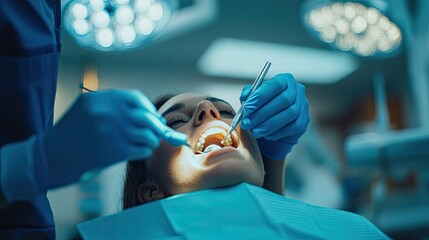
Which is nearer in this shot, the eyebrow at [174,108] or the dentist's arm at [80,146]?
the dentist's arm at [80,146]

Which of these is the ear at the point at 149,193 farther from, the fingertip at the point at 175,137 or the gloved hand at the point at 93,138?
the gloved hand at the point at 93,138

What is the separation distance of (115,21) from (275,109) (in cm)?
108

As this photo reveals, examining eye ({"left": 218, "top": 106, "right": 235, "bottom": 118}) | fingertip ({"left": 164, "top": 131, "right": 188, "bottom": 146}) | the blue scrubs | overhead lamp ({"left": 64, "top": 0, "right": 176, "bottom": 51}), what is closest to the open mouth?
eye ({"left": 218, "top": 106, "right": 235, "bottom": 118})

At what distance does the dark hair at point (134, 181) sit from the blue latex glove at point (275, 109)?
1.19ft

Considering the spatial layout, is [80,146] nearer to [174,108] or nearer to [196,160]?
[196,160]

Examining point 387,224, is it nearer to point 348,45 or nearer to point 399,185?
point 399,185

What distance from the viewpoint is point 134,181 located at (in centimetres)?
158

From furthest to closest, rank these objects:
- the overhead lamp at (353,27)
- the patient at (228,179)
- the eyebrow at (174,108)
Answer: the overhead lamp at (353,27), the eyebrow at (174,108), the patient at (228,179)

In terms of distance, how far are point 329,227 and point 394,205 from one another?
64.8 inches

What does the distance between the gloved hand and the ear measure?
0.52m

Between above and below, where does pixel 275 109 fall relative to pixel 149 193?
A: above

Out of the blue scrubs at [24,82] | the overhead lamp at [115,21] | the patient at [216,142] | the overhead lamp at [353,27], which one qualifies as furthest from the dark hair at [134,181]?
the overhead lamp at [353,27]

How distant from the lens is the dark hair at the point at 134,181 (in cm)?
155

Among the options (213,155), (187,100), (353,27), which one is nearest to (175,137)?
(213,155)
